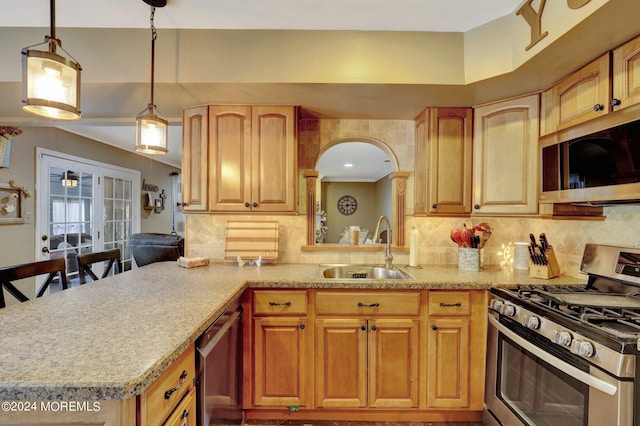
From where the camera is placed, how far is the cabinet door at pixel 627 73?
136 cm

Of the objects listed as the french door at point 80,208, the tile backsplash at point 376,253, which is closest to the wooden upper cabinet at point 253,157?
the tile backsplash at point 376,253

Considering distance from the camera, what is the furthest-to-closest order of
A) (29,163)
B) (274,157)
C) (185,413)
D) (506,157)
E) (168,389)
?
(29,163), (274,157), (506,157), (185,413), (168,389)

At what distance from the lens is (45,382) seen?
76 cm

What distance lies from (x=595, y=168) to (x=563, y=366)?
1.00 m

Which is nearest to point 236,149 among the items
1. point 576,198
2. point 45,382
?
point 45,382

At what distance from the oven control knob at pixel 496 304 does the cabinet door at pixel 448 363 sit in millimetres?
179

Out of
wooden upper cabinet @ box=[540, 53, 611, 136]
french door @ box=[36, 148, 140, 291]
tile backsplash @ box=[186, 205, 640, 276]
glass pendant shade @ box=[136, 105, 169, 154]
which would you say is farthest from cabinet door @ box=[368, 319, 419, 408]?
french door @ box=[36, 148, 140, 291]

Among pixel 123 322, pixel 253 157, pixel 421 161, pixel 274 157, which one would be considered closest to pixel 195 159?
pixel 253 157

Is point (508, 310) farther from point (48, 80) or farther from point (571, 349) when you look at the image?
point (48, 80)

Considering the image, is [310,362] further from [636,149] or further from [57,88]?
[636,149]

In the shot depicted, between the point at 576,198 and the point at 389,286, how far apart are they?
1136 mm

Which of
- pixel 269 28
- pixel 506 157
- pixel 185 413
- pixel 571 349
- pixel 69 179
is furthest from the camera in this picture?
pixel 69 179

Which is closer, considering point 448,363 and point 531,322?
point 531,322

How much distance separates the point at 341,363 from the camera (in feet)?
6.16
